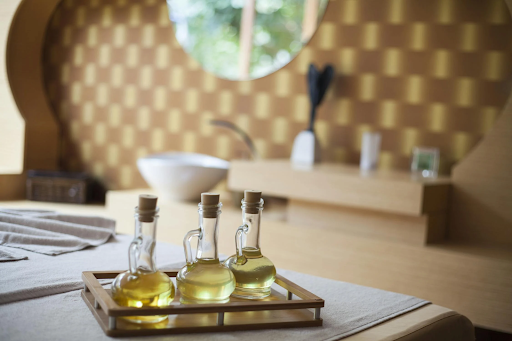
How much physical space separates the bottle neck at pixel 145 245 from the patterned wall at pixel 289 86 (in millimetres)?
2078

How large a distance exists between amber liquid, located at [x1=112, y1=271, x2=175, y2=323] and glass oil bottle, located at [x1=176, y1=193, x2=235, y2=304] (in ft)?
0.20

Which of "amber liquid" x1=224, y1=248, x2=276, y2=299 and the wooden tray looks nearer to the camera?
the wooden tray

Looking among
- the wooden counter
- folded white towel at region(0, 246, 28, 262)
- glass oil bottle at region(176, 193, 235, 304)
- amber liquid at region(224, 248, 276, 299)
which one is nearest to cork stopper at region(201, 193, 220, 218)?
glass oil bottle at region(176, 193, 235, 304)

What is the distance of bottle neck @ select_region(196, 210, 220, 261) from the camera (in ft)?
2.80

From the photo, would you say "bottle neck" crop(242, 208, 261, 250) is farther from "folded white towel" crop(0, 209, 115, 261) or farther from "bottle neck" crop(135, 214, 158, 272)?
"folded white towel" crop(0, 209, 115, 261)

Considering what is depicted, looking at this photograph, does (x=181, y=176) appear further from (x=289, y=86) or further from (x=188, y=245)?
(x=188, y=245)

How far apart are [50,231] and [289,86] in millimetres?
1867

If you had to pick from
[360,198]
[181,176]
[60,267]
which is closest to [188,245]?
[60,267]

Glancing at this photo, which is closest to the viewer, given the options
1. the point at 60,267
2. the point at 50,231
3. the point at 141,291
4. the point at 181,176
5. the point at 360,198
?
the point at 141,291

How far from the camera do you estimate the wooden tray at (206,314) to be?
0.77 m

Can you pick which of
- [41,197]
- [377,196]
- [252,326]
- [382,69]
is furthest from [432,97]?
[41,197]

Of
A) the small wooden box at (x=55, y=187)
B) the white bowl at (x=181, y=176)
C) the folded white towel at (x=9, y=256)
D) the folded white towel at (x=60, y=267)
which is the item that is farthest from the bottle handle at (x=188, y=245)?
the small wooden box at (x=55, y=187)

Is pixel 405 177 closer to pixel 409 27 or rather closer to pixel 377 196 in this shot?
pixel 377 196

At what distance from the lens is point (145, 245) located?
2.59 ft
